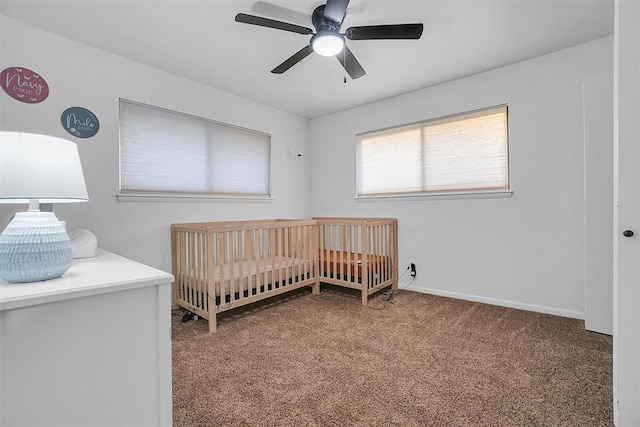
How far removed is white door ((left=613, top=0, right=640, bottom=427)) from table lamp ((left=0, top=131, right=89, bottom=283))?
6.77 ft

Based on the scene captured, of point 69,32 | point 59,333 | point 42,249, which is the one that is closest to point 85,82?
point 69,32

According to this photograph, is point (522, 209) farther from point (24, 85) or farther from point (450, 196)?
point (24, 85)

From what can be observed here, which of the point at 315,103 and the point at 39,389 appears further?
the point at 315,103

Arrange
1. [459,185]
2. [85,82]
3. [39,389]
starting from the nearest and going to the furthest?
[39,389] → [85,82] → [459,185]

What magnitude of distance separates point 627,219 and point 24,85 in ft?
11.4

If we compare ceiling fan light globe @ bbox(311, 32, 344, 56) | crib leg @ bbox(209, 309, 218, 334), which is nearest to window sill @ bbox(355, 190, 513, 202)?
ceiling fan light globe @ bbox(311, 32, 344, 56)

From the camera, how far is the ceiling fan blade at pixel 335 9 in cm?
146

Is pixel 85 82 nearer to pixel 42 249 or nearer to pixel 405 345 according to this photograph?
pixel 42 249

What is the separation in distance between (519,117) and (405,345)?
221 cm

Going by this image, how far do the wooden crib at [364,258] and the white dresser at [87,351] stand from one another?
2065 mm

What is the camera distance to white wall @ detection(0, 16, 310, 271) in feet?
6.47

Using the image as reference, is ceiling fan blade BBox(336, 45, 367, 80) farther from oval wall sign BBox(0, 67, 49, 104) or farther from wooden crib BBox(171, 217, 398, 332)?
oval wall sign BBox(0, 67, 49, 104)

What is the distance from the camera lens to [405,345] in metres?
1.93

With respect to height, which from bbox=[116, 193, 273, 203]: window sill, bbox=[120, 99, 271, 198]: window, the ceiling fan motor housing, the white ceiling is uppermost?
the white ceiling
